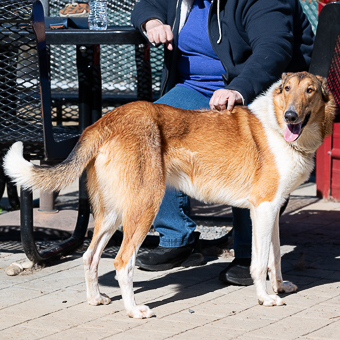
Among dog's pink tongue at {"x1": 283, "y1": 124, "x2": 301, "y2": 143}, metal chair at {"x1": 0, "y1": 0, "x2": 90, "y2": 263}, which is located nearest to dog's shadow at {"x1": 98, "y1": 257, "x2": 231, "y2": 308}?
metal chair at {"x1": 0, "y1": 0, "x2": 90, "y2": 263}

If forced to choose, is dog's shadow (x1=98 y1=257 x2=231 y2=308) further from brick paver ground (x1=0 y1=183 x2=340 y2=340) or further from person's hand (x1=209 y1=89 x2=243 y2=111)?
person's hand (x1=209 y1=89 x2=243 y2=111)

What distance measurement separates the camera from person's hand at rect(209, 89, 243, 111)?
328 cm

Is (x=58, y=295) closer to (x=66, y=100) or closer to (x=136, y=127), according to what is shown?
(x=136, y=127)

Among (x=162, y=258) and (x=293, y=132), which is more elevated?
(x=293, y=132)

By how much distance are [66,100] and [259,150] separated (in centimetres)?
218

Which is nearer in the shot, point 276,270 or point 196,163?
point 196,163

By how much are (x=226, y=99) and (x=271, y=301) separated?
1191 mm

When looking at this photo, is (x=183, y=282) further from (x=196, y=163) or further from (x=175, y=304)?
(x=196, y=163)

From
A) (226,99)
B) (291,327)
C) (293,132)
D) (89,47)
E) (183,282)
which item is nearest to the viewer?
(291,327)

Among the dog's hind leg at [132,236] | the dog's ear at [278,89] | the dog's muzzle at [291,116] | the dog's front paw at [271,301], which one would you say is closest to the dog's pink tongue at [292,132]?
the dog's muzzle at [291,116]

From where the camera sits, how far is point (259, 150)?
10.5 feet

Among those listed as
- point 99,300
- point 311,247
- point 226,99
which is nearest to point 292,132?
point 226,99

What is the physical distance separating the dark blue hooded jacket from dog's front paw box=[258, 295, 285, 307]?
3.77 ft

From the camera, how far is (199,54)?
12.4ft
